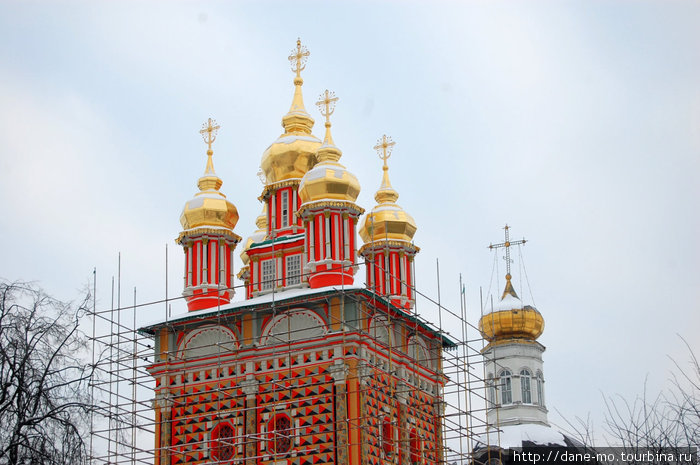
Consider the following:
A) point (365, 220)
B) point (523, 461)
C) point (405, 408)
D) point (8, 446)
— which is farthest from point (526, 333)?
point (8, 446)

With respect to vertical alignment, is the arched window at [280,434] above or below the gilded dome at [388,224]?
below

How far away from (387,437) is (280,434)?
2.26 meters

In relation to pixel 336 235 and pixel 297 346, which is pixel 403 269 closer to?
pixel 336 235

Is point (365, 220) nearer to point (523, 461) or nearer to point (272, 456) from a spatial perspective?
point (272, 456)

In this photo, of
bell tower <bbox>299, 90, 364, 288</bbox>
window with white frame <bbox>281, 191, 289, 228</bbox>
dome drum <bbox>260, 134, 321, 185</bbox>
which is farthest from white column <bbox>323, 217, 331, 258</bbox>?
dome drum <bbox>260, 134, 321, 185</bbox>

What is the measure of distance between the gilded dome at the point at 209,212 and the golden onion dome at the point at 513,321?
13114mm

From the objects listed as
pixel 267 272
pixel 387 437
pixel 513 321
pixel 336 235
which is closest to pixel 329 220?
pixel 336 235

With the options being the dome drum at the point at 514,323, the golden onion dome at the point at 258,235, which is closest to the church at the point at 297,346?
the golden onion dome at the point at 258,235

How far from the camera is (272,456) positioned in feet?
80.1

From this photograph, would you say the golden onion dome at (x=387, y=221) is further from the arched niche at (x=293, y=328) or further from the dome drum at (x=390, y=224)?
the arched niche at (x=293, y=328)

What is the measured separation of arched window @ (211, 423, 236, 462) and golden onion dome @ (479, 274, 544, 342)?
15549 mm

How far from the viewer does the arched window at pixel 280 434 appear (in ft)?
81.3

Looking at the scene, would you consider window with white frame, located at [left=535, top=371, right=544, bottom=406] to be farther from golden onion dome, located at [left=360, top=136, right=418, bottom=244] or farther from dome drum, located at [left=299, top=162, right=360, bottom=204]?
dome drum, located at [left=299, top=162, right=360, bottom=204]

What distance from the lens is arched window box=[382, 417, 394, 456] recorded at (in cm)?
2520
